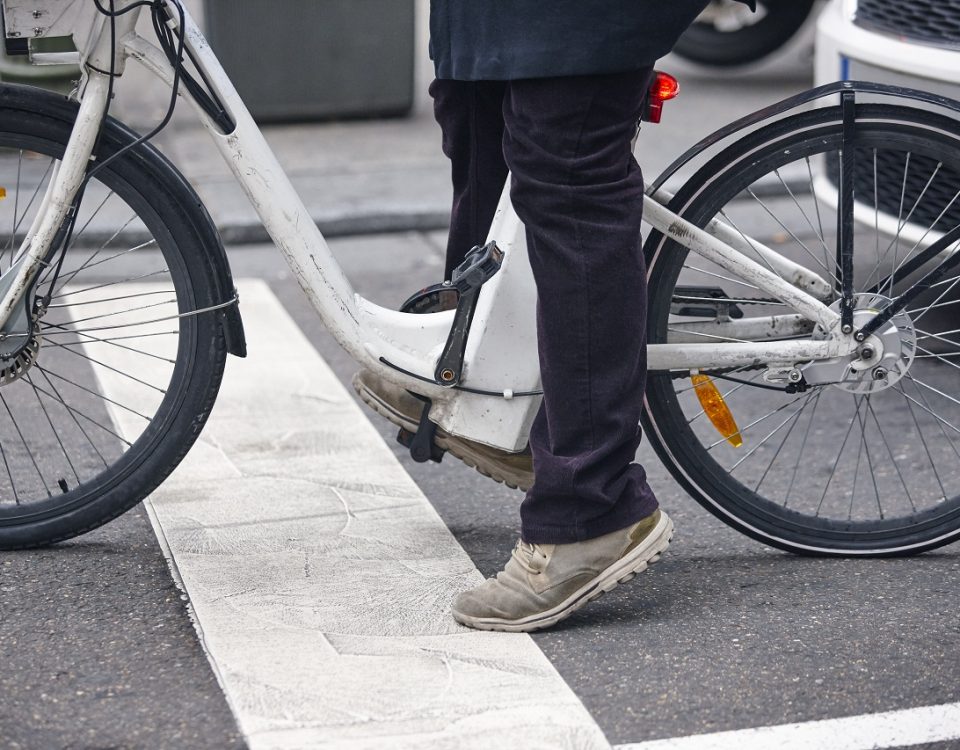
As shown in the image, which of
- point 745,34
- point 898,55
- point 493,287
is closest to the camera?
point 493,287

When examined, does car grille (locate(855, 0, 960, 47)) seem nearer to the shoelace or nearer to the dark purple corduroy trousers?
the dark purple corduroy trousers

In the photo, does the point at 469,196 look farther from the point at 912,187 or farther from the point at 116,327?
the point at 912,187

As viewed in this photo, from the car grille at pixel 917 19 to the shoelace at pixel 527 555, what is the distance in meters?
2.07

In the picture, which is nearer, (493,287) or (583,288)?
(583,288)

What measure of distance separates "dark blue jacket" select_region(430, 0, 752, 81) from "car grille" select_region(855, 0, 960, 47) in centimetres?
170

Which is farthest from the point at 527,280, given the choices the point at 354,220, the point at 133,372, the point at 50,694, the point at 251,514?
→ the point at 354,220

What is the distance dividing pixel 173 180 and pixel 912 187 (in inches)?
69.5

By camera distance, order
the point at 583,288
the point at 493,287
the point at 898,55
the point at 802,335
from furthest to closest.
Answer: the point at 898,55, the point at 802,335, the point at 493,287, the point at 583,288

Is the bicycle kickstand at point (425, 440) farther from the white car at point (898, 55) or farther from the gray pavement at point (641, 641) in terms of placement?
the white car at point (898, 55)

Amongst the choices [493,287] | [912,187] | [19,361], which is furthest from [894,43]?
[19,361]

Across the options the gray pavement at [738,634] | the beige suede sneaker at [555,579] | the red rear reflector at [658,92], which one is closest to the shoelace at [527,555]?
the beige suede sneaker at [555,579]

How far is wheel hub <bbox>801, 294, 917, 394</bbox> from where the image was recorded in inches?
104

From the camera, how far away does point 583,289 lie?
2.34 metres

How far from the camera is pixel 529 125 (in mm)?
2285
